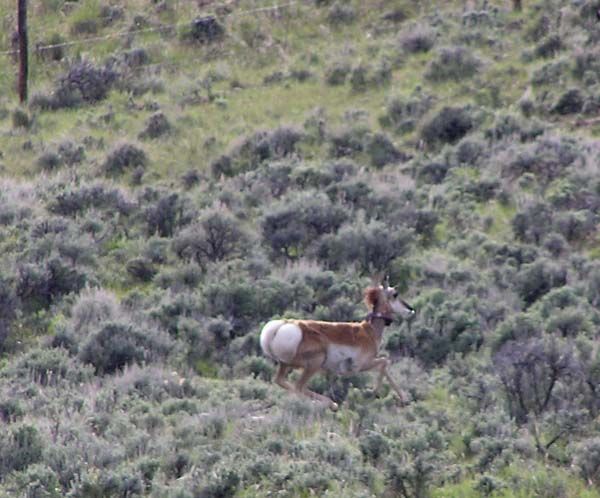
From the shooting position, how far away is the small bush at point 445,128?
26.9 metres

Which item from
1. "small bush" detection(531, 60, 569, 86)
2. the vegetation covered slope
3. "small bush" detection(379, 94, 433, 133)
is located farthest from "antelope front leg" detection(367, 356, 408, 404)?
"small bush" detection(531, 60, 569, 86)

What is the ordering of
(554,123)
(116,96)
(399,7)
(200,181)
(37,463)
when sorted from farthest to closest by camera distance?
(399,7)
(116,96)
(554,123)
(200,181)
(37,463)

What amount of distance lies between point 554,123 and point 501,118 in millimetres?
1109

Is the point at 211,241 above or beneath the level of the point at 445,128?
above

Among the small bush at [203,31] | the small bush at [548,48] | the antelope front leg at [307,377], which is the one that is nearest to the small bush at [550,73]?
the small bush at [548,48]

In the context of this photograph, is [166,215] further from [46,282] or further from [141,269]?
[46,282]

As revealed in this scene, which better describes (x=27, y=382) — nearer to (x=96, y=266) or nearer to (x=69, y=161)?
(x=96, y=266)

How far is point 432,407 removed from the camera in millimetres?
14586

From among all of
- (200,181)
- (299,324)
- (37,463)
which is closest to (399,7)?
(200,181)

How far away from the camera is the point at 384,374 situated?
15.2 metres

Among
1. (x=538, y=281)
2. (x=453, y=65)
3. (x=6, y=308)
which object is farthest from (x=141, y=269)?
(x=453, y=65)

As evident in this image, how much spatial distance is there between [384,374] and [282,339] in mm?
1142

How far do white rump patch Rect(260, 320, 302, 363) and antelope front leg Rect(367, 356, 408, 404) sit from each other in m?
0.89

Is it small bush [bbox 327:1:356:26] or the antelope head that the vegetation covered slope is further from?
the antelope head
